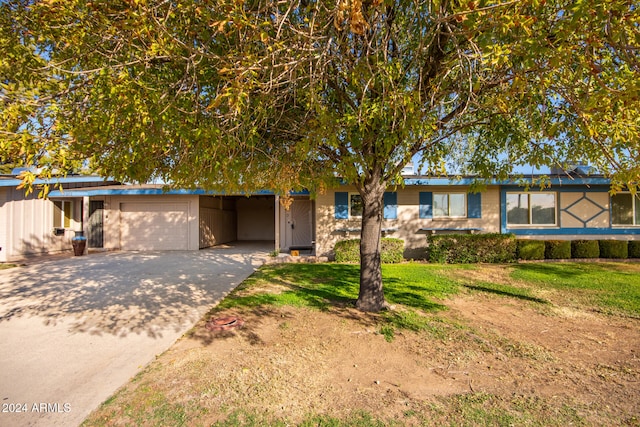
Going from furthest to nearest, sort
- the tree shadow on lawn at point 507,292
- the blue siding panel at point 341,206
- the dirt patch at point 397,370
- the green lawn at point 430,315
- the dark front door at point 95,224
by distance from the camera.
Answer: the dark front door at point 95,224, the blue siding panel at point 341,206, the tree shadow on lawn at point 507,292, the dirt patch at point 397,370, the green lawn at point 430,315

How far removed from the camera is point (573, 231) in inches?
508

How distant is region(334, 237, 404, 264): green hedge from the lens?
39.0ft

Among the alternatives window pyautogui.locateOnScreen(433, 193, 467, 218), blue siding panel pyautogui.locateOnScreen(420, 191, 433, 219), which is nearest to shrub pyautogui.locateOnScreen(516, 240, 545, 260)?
window pyautogui.locateOnScreen(433, 193, 467, 218)

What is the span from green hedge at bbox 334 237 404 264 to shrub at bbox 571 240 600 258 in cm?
621

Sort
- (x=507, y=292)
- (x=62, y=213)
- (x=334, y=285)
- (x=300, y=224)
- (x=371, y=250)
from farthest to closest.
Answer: (x=300, y=224), (x=62, y=213), (x=334, y=285), (x=507, y=292), (x=371, y=250)

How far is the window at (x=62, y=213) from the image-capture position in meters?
14.9

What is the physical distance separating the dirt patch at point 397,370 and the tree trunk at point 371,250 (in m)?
0.35

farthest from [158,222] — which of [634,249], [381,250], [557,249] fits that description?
[634,249]

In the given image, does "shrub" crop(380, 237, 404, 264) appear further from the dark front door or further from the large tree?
the dark front door

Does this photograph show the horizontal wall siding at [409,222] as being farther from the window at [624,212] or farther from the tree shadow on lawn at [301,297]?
the window at [624,212]

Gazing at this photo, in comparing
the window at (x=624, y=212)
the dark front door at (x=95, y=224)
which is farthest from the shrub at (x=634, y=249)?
the dark front door at (x=95, y=224)

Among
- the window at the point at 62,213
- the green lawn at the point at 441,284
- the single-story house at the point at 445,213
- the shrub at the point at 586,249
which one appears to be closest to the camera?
the green lawn at the point at 441,284

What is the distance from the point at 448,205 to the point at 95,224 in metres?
15.9

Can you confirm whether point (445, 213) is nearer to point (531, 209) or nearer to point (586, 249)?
point (531, 209)
